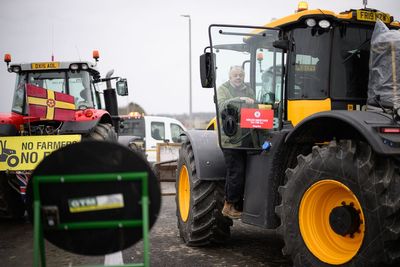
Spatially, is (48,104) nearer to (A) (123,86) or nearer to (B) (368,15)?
(A) (123,86)

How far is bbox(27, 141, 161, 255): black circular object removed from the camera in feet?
8.97

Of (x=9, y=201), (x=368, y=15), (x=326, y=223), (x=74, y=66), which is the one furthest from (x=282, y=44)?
(x=74, y=66)

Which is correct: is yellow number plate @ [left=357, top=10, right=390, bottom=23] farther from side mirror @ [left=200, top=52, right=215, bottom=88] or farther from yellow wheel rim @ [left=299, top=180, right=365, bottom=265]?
yellow wheel rim @ [left=299, top=180, right=365, bottom=265]

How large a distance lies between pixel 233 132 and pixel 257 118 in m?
0.36

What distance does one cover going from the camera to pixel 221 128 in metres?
5.56

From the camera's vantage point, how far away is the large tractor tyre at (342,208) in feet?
11.2

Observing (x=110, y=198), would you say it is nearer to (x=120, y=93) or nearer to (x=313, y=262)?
(x=313, y=262)

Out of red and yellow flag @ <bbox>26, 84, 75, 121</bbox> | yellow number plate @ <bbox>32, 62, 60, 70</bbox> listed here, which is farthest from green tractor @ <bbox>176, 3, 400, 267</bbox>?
yellow number plate @ <bbox>32, 62, 60, 70</bbox>

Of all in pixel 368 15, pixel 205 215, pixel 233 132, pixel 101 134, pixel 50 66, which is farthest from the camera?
pixel 50 66

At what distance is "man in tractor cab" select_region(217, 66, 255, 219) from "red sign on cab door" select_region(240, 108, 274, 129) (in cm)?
9

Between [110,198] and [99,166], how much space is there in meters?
0.20

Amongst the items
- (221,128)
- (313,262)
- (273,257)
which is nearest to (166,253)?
(273,257)

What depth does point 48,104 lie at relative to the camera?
22.1ft

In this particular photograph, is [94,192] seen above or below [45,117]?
below
